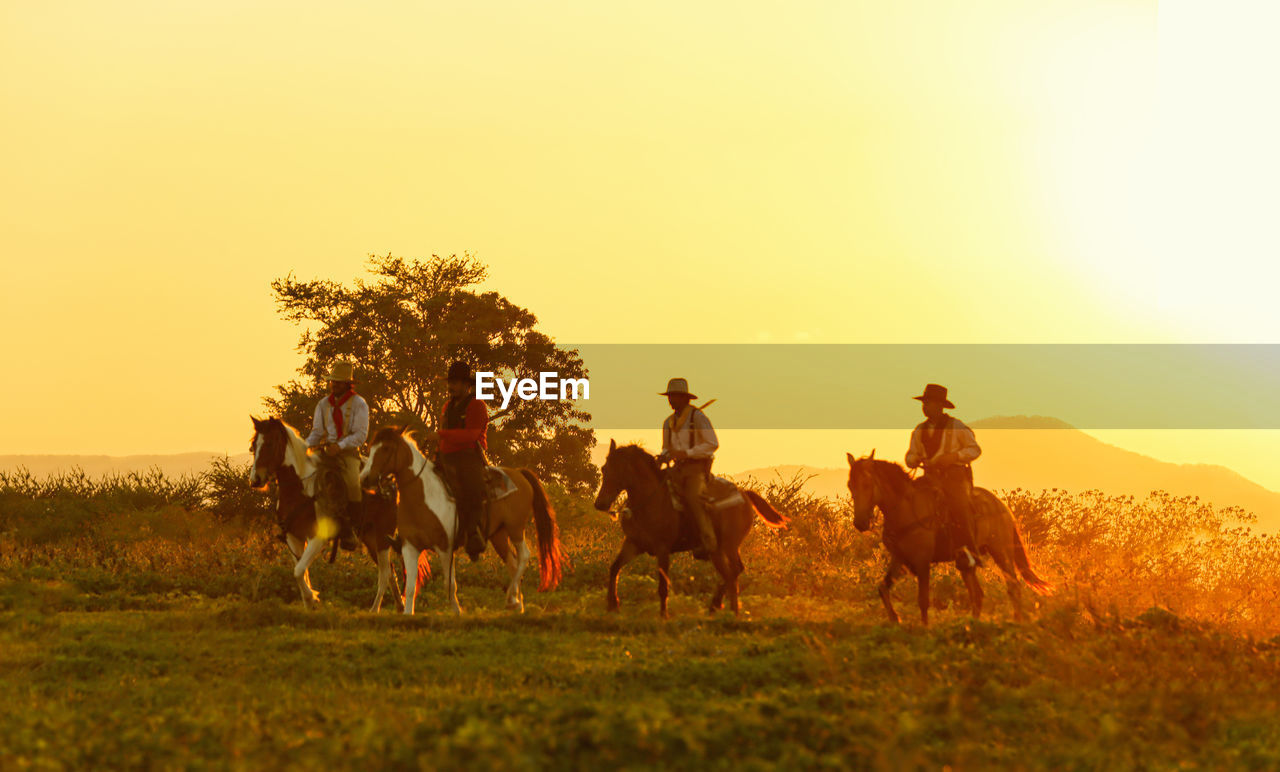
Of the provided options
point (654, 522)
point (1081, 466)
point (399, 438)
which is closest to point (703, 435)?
point (654, 522)

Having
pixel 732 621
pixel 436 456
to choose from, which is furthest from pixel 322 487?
pixel 732 621

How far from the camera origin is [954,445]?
53.6 feet

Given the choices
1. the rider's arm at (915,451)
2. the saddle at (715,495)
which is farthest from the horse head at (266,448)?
the rider's arm at (915,451)

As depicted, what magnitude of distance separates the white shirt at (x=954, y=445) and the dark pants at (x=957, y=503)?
0.24 m

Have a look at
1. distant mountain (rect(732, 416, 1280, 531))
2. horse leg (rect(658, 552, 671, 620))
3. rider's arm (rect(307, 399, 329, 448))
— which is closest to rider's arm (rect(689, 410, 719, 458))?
horse leg (rect(658, 552, 671, 620))

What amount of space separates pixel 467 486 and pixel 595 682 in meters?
6.00

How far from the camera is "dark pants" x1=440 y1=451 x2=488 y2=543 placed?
16.8m

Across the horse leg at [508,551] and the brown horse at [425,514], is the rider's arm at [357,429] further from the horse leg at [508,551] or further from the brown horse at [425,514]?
the horse leg at [508,551]

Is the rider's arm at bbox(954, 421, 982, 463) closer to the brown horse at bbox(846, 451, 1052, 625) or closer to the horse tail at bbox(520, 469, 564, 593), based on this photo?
the brown horse at bbox(846, 451, 1052, 625)

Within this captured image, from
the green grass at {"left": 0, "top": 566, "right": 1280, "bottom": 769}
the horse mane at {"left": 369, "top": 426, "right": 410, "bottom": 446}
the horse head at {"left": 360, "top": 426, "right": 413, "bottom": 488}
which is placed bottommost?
the green grass at {"left": 0, "top": 566, "right": 1280, "bottom": 769}

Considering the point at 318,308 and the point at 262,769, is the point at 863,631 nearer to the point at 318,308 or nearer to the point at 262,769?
the point at 262,769

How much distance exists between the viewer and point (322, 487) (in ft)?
57.1

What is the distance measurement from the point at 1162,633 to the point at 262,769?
35.9ft

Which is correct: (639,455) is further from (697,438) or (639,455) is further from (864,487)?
(864,487)
